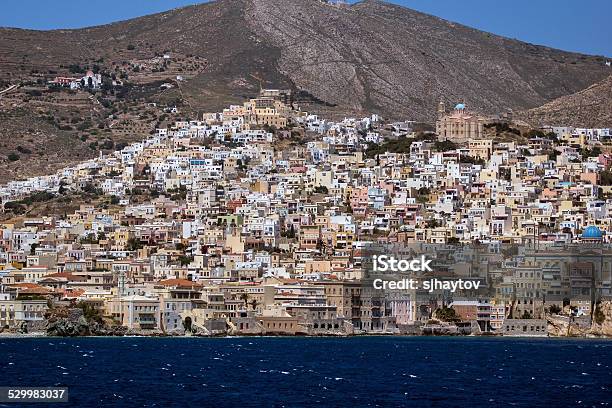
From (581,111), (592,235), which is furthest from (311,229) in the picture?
(581,111)

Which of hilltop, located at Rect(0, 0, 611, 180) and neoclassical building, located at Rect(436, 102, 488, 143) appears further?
hilltop, located at Rect(0, 0, 611, 180)

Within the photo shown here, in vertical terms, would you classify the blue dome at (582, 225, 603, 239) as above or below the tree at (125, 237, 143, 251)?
above

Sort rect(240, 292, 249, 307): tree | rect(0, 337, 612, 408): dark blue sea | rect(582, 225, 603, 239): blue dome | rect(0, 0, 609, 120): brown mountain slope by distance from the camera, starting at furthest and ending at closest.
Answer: rect(0, 0, 609, 120): brown mountain slope
rect(582, 225, 603, 239): blue dome
rect(240, 292, 249, 307): tree
rect(0, 337, 612, 408): dark blue sea

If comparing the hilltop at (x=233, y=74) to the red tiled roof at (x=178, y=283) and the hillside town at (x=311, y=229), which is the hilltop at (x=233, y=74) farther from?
the red tiled roof at (x=178, y=283)

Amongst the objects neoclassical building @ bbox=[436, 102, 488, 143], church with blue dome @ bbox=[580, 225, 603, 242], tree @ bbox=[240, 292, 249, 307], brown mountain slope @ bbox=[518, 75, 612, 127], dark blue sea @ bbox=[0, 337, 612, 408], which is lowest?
dark blue sea @ bbox=[0, 337, 612, 408]

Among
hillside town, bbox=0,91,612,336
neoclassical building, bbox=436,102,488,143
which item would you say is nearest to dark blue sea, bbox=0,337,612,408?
hillside town, bbox=0,91,612,336

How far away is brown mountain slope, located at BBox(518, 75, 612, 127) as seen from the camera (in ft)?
577

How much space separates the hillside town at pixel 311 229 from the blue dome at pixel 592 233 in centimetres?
27

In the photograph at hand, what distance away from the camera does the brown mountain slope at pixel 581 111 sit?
17575cm

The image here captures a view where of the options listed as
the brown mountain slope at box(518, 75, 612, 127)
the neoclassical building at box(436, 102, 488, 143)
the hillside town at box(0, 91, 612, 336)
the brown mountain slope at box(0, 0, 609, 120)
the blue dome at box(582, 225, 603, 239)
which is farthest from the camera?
the brown mountain slope at box(0, 0, 609, 120)

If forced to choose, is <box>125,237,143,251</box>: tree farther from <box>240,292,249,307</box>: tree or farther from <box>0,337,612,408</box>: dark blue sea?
<box>0,337,612,408</box>: dark blue sea

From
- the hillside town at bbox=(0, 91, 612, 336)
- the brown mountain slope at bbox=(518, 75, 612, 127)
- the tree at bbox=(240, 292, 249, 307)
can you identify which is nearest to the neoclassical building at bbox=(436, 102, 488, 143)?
the hillside town at bbox=(0, 91, 612, 336)

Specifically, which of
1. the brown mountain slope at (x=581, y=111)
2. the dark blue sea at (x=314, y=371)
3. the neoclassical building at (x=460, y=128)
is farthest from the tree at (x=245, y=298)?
the brown mountain slope at (x=581, y=111)

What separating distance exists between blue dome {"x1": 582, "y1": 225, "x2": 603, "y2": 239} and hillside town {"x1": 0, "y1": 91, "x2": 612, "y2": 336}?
0.90ft
